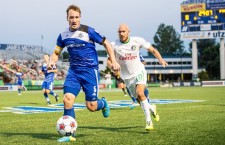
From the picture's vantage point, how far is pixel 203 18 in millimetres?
67000

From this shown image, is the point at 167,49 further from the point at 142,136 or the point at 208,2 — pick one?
the point at 142,136

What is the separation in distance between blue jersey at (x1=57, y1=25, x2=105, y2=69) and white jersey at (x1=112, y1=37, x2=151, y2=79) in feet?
4.60

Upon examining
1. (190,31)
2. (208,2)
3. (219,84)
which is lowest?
(219,84)

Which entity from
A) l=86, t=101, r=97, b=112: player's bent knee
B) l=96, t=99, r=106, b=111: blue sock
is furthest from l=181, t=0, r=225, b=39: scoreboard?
l=86, t=101, r=97, b=112: player's bent knee

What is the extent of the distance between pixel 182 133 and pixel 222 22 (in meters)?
62.2

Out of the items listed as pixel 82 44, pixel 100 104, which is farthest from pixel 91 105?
pixel 82 44

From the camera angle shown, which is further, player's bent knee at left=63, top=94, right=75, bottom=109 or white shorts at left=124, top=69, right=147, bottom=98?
white shorts at left=124, top=69, right=147, bottom=98

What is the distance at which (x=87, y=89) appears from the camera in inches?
298

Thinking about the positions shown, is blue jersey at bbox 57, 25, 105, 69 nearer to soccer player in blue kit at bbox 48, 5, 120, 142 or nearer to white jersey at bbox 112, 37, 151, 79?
soccer player in blue kit at bbox 48, 5, 120, 142

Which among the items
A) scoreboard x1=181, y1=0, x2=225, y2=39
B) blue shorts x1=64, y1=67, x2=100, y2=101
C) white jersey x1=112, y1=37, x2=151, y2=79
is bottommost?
blue shorts x1=64, y1=67, x2=100, y2=101

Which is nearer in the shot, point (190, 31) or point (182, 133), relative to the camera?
point (182, 133)

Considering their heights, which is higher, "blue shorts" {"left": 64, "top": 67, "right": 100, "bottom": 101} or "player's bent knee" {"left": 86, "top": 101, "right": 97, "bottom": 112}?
"blue shorts" {"left": 64, "top": 67, "right": 100, "bottom": 101}

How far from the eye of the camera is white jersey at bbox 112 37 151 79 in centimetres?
884

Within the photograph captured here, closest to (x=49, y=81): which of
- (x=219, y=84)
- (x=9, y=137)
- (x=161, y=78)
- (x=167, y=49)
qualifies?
(x=9, y=137)
